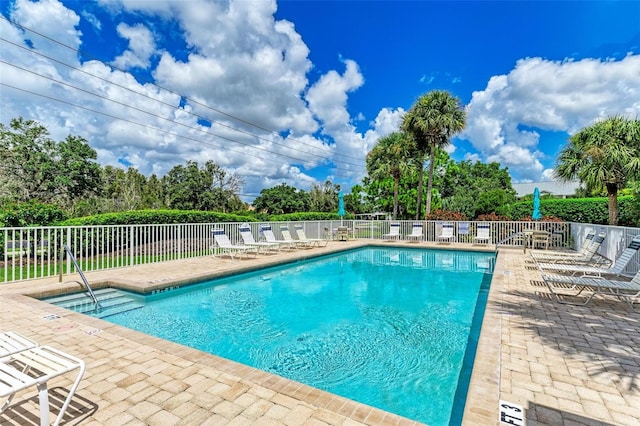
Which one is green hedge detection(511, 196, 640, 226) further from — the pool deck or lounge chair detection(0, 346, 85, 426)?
lounge chair detection(0, 346, 85, 426)

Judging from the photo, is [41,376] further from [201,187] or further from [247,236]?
[201,187]

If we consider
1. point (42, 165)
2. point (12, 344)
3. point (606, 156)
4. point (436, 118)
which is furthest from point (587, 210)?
point (42, 165)

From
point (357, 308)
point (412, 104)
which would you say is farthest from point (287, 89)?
point (357, 308)

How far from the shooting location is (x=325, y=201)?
4116cm

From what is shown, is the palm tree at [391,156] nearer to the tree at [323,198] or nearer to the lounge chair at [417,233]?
the lounge chair at [417,233]

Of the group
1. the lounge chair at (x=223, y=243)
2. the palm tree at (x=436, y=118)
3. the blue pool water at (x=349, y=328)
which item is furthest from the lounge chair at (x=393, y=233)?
the lounge chair at (x=223, y=243)

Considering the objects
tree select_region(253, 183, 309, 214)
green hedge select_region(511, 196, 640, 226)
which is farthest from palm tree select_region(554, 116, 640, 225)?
tree select_region(253, 183, 309, 214)

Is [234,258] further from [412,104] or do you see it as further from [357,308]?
[412,104]

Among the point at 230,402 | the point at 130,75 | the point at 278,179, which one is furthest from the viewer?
the point at 278,179

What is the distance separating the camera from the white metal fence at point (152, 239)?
21.9ft

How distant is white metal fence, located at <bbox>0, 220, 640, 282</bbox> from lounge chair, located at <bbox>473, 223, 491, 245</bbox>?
1.16 ft

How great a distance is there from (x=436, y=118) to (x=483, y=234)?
25.3ft

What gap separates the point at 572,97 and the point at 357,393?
26463mm

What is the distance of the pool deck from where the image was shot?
216 cm
